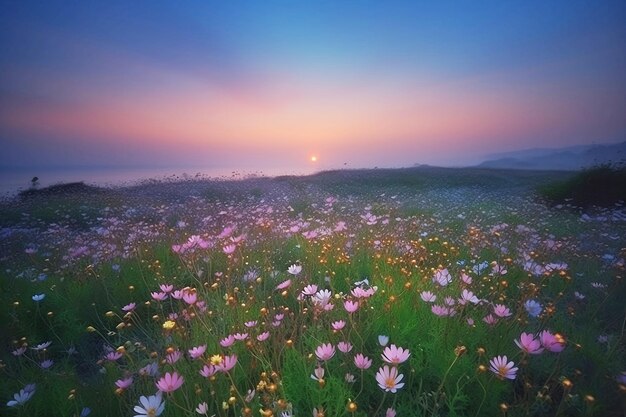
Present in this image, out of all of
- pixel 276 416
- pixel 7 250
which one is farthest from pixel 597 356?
pixel 7 250

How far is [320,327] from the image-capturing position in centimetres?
204

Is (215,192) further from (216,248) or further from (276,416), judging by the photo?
(276,416)

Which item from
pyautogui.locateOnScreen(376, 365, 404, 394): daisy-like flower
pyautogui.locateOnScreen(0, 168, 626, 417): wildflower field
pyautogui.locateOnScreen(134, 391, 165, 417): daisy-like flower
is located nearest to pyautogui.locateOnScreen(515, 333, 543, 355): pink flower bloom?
pyautogui.locateOnScreen(0, 168, 626, 417): wildflower field

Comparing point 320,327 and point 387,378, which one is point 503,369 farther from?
point 320,327

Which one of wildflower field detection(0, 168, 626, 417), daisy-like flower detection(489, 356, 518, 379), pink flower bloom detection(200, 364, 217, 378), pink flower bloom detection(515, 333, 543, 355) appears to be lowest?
wildflower field detection(0, 168, 626, 417)

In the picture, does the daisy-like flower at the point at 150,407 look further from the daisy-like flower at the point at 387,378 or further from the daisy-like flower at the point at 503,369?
the daisy-like flower at the point at 503,369

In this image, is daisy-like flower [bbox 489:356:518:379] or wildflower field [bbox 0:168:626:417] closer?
daisy-like flower [bbox 489:356:518:379]

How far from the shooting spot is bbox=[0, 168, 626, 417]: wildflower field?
155cm

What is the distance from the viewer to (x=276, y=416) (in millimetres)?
1424

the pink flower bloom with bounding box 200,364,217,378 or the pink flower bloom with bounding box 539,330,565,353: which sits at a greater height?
the pink flower bloom with bounding box 539,330,565,353

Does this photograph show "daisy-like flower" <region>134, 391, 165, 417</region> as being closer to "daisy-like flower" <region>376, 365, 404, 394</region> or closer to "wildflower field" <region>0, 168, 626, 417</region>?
"wildflower field" <region>0, 168, 626, 417</region>

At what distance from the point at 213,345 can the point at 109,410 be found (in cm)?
57

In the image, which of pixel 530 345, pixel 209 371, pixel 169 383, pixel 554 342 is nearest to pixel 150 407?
pixel 169 383

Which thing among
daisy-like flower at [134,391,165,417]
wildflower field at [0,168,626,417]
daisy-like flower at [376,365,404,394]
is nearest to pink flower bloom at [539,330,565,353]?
wildflower field at [0,168,626,417]
